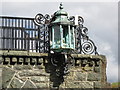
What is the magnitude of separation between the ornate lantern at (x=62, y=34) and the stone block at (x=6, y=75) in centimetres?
132

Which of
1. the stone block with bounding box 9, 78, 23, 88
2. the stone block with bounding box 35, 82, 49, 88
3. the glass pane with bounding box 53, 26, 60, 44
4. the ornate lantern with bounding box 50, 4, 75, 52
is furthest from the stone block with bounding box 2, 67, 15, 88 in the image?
the glass pane with bounding box 53, 26, 60, 44

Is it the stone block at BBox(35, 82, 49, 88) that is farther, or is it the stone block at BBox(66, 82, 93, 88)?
the stone block at BBox(66, 82, 93, 88)

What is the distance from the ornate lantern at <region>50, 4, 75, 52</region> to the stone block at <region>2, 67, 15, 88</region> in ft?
4.35

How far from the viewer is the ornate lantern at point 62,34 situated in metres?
9.99

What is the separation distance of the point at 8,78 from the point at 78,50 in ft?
7.57

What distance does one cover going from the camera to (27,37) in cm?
1050

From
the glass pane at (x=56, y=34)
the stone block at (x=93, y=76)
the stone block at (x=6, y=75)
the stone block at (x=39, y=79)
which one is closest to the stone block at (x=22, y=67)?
the stone block at (x=6, y=75)

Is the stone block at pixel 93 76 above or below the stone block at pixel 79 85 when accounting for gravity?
above

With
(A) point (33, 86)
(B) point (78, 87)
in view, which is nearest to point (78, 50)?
(B) point (78, 87)

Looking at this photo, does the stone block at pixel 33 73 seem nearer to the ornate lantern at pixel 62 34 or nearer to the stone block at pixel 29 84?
the stone block at pixel 29 84

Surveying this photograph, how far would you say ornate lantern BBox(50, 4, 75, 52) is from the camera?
9.99 meters

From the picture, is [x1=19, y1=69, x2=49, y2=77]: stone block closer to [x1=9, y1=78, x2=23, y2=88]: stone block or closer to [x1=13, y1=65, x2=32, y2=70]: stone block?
[x1=13, y1=65, x2=32, y2=70]: stone block

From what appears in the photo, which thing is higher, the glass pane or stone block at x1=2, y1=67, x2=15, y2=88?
the glass pane

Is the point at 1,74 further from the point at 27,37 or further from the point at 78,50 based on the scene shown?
the point at 78,50
